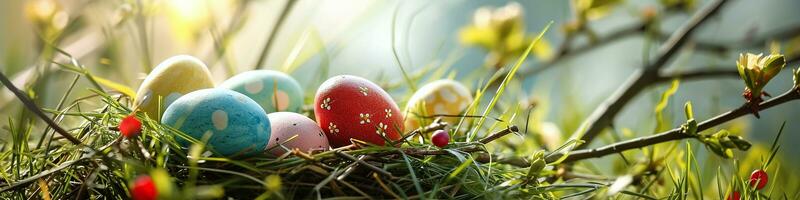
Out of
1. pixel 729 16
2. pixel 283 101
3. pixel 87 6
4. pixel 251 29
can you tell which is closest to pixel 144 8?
pixel 87 6

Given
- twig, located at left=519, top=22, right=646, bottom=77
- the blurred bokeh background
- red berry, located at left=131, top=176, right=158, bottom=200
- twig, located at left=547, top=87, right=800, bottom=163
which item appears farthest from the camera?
twig, located at left=519, top=22, right=646, bottom=77

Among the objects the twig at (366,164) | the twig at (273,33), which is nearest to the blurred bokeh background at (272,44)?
the twig at (273,33)

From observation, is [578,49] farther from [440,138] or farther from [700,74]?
[440,138]

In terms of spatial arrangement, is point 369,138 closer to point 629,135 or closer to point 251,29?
point 629,135

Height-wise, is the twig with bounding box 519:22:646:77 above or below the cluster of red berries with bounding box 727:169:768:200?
above

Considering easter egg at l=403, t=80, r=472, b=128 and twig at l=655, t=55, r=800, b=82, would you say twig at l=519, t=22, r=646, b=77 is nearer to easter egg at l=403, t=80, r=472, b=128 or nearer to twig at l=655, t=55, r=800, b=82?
twig at l=655, t=55, r=800, b=82

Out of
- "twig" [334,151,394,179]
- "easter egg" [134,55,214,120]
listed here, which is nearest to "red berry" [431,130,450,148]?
"twig" [334,151,394,179]

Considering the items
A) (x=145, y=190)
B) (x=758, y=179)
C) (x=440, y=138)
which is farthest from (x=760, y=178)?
(x=145, y=190)
